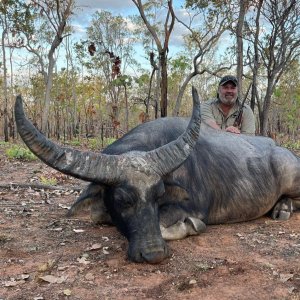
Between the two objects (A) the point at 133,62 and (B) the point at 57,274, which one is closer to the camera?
(B) the point at 57,274

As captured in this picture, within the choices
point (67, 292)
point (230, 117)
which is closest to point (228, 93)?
point (230, 117)

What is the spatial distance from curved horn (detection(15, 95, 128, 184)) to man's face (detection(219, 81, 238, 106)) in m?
3.51

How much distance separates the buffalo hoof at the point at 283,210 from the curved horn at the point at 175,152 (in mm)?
1827

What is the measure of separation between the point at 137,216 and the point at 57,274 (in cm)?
79

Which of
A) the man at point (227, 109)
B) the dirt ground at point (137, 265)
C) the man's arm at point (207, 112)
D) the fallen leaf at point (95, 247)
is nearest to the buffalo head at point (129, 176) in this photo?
the dirt ground at point (137, 265)

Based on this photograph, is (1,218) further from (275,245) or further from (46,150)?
(275,245)

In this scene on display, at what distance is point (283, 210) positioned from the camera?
16.9 feet

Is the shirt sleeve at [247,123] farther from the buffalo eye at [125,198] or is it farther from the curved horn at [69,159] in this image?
the buffalo eye at [125,198]

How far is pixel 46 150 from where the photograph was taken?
3.60 metres

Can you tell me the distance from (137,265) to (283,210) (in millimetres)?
2462

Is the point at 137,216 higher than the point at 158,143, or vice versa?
the point at 158,143

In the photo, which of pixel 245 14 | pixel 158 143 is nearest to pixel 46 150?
pixel 158 143

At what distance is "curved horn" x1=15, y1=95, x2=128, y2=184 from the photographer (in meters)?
3.53

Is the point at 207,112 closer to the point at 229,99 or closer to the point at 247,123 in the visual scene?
the point at 229,99
